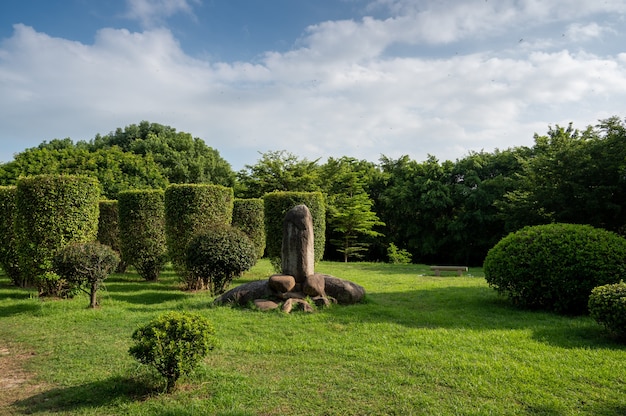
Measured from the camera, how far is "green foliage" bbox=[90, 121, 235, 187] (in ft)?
105

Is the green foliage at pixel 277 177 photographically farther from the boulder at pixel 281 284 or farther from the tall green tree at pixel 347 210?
the boulder at pixel 281 284

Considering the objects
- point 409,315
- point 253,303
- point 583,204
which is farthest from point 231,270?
point 583,204

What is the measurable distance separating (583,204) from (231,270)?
1211cm

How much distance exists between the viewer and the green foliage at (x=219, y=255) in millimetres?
10055

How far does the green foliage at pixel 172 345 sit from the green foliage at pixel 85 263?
5125 mm

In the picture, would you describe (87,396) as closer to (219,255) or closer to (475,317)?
(219,255)

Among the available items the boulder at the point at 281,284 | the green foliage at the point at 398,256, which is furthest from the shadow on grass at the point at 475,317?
the green foliage at the point at 398,256

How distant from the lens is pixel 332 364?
→ 5.62 metres

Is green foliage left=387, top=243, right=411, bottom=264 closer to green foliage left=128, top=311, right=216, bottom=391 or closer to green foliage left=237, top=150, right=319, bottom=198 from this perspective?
green foliage left=237, top=150, right=319, bottom=198

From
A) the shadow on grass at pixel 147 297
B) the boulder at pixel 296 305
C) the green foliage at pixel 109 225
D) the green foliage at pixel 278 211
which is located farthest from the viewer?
the green foliage at pixel 109 225

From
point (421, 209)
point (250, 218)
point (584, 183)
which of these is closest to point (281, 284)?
point (250, 218)

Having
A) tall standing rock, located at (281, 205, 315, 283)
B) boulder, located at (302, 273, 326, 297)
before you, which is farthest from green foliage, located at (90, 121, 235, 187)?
boulder, located at (302, 273, 326, 297)

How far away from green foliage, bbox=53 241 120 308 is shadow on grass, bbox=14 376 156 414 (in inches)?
182

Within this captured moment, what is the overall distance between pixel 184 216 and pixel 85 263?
3.06m
